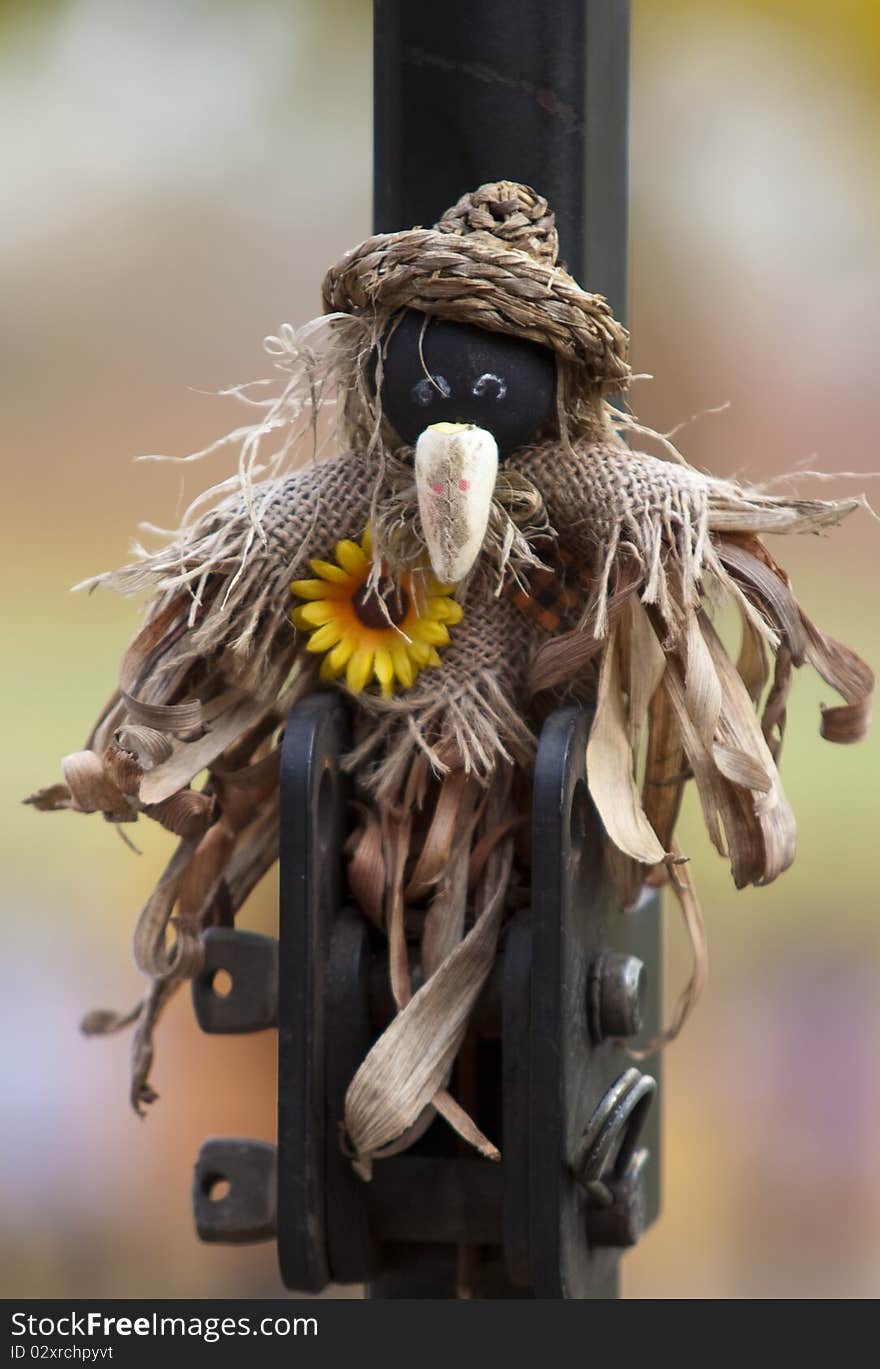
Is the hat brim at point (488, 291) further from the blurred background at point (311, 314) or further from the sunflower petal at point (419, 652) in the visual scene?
the blurred background at point (311, 314)

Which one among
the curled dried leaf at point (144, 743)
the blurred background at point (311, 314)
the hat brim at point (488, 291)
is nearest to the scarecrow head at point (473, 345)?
the hat brim at point (488, 291)

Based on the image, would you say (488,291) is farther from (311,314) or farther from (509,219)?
(311,314)

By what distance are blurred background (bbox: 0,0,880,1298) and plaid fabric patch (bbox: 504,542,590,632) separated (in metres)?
0.42

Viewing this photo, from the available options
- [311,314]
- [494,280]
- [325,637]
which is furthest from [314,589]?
[311,314]

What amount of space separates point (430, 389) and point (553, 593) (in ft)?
0.29

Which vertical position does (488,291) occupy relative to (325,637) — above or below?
above

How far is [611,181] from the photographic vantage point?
0.59m

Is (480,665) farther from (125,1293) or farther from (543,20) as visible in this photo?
(125,1293)

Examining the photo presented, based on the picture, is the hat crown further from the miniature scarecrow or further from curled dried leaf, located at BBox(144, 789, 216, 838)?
curled dried leaf, located at BBox(144, 789, 216, 838)

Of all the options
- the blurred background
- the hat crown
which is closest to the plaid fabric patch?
the hat crown

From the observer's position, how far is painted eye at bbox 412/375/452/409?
52 centimetres

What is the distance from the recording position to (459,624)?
1.80 ft

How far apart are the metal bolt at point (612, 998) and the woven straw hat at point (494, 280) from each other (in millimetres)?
200

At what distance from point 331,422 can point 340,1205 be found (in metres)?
0.29
